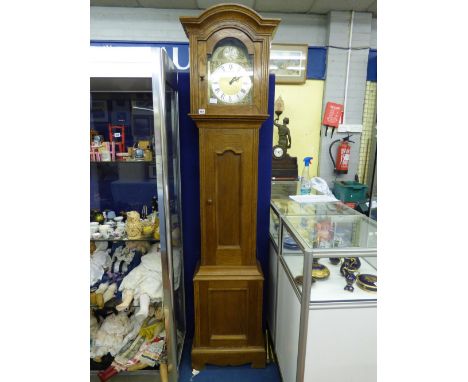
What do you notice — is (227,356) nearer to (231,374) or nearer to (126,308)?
(231,374)

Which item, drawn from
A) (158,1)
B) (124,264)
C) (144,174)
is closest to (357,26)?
(158,1)

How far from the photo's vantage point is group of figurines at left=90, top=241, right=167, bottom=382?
4.85 ft

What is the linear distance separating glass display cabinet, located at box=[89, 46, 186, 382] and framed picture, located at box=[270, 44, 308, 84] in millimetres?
2027

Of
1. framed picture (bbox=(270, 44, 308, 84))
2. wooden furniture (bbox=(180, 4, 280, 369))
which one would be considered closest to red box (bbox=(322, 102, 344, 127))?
framed picture (bbox=(270, 44, 308, 84))

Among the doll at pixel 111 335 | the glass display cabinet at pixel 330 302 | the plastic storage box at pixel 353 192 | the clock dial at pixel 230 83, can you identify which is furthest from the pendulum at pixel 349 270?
the plastic storage box at pixel 353 192

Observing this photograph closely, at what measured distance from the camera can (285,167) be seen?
106 inches

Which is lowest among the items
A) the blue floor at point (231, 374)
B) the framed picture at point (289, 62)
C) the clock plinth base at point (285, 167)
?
the blue floor at point (231, 374)

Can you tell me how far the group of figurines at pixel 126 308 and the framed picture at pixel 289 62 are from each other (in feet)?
8.32

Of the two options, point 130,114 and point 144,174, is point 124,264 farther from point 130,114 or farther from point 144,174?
point 130,114

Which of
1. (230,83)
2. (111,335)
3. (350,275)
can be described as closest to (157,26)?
(230,83)

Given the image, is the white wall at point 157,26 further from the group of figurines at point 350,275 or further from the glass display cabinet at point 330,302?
the group of figurines at point 350,275

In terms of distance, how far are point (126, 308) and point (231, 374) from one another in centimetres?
76

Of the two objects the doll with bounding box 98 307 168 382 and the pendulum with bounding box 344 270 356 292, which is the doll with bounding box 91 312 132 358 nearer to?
the doll with bounding box 98 307 168 382

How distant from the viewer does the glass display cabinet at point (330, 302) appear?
107cm
